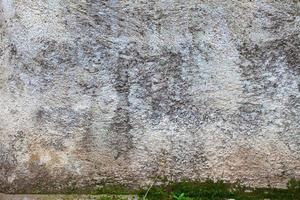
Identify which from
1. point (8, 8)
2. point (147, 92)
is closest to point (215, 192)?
point (147, 92)

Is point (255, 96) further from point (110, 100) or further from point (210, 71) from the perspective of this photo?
point (110, 100)

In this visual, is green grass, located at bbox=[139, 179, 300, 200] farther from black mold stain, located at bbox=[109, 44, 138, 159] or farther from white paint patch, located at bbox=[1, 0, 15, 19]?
white paint patch, located at bbox=[1, 0, 15, 19]

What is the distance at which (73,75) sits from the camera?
349 centimetres

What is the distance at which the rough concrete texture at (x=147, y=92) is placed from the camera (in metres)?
3.38

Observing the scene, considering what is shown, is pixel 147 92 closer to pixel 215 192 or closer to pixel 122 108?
pixel 122 108

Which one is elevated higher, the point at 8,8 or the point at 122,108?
the point at 8,8

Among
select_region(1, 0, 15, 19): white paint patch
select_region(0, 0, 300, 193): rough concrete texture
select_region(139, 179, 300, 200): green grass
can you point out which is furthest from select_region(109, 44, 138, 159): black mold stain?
select_region(1, 0, 15, 19): white paint patch

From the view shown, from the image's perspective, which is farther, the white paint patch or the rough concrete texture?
the white paint patch

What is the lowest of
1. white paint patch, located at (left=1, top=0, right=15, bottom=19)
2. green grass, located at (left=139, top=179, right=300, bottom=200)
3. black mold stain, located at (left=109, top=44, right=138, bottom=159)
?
green grass, located at (left=139, top=179, right=300, bottom=200)

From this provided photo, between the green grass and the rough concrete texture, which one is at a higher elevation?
the rough concrete texture

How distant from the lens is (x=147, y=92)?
137 inches

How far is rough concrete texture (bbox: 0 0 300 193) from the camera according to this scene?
3.38m

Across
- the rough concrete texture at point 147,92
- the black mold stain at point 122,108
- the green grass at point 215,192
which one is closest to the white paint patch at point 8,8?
the rough concrete texture at point 147,92

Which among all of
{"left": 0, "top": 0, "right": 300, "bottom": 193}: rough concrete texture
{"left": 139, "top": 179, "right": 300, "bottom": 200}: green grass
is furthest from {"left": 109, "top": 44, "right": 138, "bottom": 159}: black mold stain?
{"left": 139, "top": 179, "right": 300, "bottom": 200}: green grass
